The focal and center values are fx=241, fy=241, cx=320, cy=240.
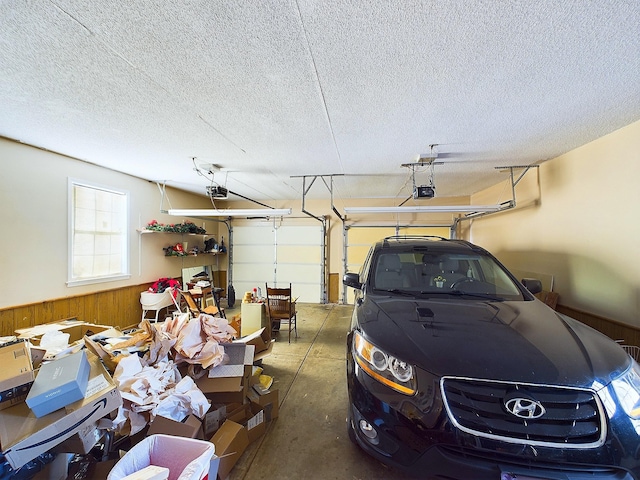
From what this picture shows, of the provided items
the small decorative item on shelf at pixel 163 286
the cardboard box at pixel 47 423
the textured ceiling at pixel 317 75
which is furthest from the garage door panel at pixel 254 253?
the cardboard box at pixel 47 423

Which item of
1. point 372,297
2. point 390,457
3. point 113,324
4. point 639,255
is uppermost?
point 639,255

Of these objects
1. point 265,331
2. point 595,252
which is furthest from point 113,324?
point 595,252

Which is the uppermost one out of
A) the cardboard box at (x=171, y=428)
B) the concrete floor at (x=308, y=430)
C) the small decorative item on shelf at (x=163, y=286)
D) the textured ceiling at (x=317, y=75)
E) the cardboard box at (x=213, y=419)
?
the textured ceiling at (x=317, y=75)

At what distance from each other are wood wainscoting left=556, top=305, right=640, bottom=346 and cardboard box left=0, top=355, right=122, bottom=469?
4.60m

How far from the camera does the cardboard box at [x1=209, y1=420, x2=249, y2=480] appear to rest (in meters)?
1.58

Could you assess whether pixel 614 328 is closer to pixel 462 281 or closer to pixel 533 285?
pixel 533 285

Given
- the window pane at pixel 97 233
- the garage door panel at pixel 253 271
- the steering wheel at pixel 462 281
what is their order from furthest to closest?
the garage door panel at pixel 253 271 < the window pane at pixel 97 233 < the steering wheel at pixel 462 281

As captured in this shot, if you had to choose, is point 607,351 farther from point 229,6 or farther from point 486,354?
point 229,6

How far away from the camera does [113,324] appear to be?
4152 millimetres

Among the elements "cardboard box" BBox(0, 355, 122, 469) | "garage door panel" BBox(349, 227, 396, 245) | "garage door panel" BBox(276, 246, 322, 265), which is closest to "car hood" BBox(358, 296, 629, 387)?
"cardboard box" BBox(0, 355, 122, 469)

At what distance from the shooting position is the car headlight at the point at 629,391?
1.13 meters

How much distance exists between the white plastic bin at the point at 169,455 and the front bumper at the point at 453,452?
85 cm

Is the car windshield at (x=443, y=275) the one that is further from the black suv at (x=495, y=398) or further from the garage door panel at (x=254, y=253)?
the garage door panel at (x=254, y=253)

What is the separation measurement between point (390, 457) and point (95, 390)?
5.58 feet
